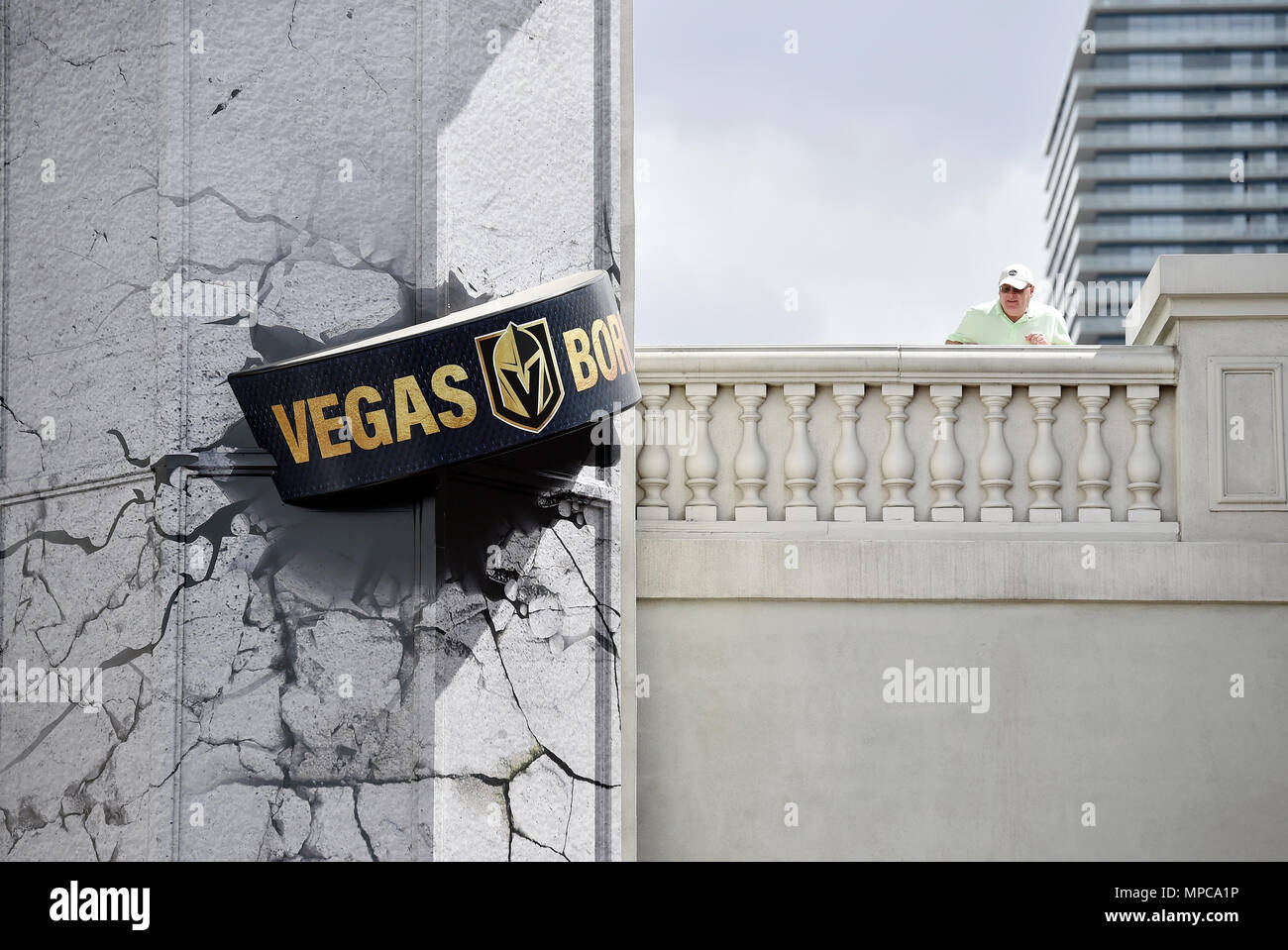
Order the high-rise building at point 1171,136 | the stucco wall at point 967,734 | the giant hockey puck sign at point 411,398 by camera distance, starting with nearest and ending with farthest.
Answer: the giant hockey puck sign at point 411,398 < the stucco wall at point 967,734 < the high-rise building at point 1171,136

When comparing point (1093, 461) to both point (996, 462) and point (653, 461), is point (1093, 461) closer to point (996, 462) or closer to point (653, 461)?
point (996, 462)

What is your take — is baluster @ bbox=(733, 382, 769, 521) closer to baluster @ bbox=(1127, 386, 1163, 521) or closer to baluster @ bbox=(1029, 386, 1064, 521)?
baluster @ bbox=(1029, 386, 1064, 521)

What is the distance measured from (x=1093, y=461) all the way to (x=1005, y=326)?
0.89 m

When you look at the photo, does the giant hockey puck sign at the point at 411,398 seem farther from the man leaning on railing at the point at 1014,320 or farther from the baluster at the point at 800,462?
the man leaning on railing at the point at 1014,320

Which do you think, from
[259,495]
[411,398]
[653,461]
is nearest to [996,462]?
[653,461]

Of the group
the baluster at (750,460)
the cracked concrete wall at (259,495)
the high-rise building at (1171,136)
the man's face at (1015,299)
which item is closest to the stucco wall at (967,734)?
the baluster at (750,460)

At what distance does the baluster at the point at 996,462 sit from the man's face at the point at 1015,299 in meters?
0.76

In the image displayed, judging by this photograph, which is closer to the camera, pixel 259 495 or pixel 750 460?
pixel 259 495

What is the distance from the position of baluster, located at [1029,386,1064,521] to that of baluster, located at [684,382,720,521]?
3.76 feet

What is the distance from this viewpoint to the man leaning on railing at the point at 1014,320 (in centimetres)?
505

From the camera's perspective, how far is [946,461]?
441cm

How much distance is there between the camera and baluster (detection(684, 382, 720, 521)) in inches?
173
